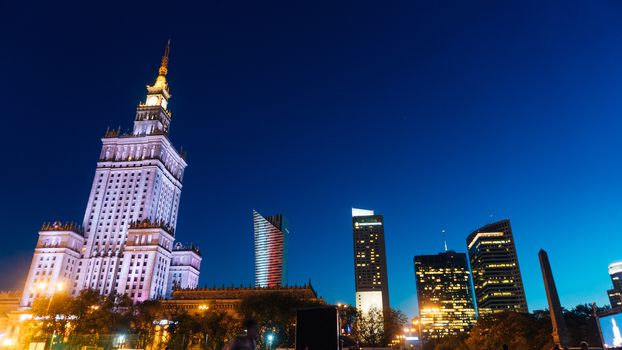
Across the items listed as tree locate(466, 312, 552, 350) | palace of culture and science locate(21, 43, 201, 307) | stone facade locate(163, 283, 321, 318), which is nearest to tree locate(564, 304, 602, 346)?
tree locate(466, 312, 552, 350)

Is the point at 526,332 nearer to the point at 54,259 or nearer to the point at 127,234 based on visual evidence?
the point at 127,234

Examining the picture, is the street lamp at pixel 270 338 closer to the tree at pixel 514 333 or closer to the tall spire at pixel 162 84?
the tree at pixel 514 333

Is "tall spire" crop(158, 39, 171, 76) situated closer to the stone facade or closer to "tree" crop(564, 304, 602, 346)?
the stone facade

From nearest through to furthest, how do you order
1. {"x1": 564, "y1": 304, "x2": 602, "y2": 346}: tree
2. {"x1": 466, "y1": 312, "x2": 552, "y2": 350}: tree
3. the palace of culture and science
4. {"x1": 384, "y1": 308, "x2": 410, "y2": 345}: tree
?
1. {"x1": 466, "y1": 312, "x2": 552, "y2": 350}: tree
2. {"x1": 564, "y1": 304, "x2": 602, "y2": 346}: tree
3. {"x1": 384, "y1": 308, "x2": 410, "y2": 345}: tree
4. the palace of culture and science

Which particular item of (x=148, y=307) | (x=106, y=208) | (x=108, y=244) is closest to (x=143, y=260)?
(x=108, y=244)

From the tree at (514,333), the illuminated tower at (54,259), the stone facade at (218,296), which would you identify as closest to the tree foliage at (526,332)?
the tree at (514,333)

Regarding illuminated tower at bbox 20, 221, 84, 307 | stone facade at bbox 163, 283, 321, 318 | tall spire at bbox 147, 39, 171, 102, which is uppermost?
tall spire at bbox 147, 39, 171, 102

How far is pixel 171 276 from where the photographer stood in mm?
150500

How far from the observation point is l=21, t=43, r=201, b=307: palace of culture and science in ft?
407

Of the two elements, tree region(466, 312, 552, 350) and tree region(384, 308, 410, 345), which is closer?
tree region(466, 312, 552, 350)

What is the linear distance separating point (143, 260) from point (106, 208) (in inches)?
987

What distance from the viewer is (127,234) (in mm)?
131250

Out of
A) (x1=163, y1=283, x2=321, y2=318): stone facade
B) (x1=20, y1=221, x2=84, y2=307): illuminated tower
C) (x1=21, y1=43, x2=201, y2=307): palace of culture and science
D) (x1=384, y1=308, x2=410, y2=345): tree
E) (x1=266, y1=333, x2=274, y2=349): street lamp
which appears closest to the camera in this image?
(x1=266, y1=333, x2=274, y2=349): street lamp

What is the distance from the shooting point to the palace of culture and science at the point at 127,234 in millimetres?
124188
